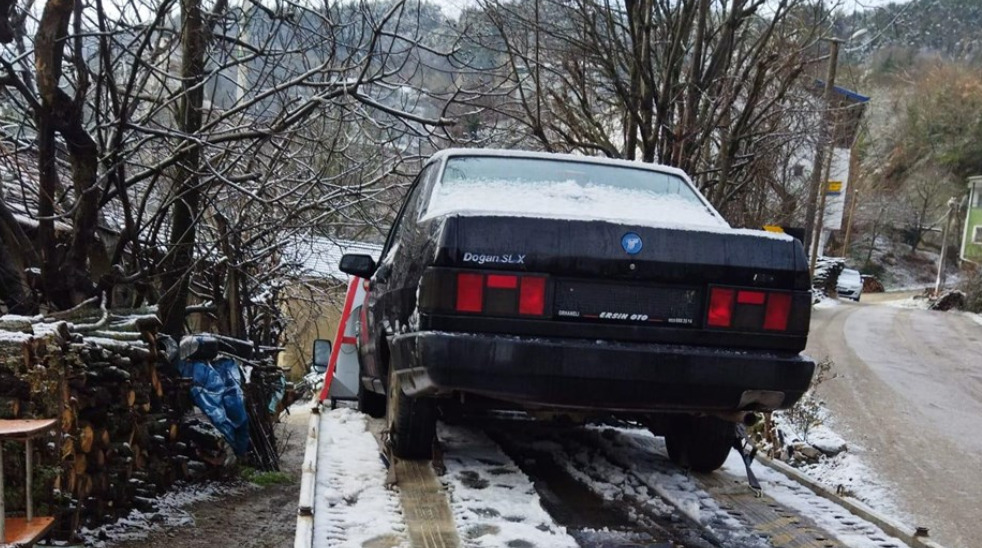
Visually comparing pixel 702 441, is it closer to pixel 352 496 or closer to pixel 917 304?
pixel 352 496

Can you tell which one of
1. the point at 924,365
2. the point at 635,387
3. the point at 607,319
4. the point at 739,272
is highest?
the point at 739,272

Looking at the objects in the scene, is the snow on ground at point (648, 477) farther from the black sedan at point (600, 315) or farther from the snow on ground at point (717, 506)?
the black sedan at point (600, 315)

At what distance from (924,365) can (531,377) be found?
16.2 m

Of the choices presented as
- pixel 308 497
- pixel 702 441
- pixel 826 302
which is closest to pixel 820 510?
pixel 702 441

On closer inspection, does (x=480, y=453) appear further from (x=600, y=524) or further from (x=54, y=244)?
(x=54, y=244)

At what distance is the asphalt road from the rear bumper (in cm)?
453

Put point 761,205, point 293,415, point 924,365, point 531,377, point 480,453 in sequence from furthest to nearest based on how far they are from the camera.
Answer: point 924,365
point 293,415
point 761,205
point 480,453
point 531,377

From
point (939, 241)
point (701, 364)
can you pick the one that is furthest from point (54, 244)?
point (939, 241)

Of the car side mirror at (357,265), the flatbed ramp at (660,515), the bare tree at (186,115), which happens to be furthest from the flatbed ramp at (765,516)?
the bare tree at (186,115)

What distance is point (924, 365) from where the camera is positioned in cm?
1691

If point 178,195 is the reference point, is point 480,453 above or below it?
below

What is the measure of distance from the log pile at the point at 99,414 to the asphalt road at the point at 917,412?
261 inches

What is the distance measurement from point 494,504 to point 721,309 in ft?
4.15

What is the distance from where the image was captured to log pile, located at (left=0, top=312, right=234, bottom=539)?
4750 mm
